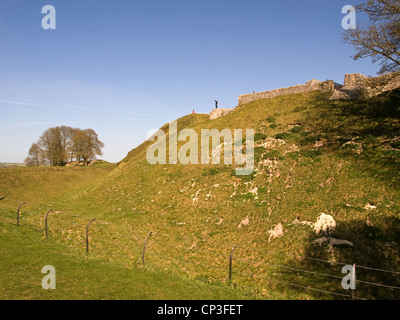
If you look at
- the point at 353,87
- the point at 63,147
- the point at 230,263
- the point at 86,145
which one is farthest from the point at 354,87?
the point at 63,147

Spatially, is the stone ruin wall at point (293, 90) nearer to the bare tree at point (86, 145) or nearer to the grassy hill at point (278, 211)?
the grassy hill at point (278, 211)

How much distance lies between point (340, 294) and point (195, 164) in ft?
70.4

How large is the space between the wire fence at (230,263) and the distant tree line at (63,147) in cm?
5166

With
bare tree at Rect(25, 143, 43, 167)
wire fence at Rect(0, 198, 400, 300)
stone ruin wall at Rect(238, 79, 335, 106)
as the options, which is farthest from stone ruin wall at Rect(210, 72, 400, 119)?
bare tree at Rect(25, 143, 43, 167)

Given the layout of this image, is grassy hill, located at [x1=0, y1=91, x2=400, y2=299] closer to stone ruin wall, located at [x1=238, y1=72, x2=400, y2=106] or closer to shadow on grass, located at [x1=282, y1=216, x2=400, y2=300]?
shadow on grass, located at [x1=282, y1=216, x2=400, y2=300]

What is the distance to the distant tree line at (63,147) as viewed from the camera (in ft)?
228

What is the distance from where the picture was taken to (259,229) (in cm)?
1705

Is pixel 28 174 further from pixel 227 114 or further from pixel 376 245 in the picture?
pixel 376 245

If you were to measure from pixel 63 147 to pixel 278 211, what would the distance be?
73.4m

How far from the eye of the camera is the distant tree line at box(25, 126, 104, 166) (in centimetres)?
6938

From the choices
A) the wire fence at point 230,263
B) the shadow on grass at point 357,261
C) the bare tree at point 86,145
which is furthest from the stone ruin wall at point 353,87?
the bare tree at point 86,145

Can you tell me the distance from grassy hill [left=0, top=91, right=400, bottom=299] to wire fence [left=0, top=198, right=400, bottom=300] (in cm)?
8

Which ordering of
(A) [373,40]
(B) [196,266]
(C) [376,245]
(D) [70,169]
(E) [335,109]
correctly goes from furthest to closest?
(D) [70,169] < (E) [335,109] < (A) [373,40] < (B) [196,266] < (C) [376,245]
